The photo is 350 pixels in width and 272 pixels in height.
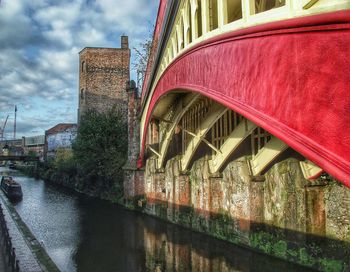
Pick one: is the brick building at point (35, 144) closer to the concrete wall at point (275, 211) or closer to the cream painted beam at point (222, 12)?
the concrete wall at point (275, 211)

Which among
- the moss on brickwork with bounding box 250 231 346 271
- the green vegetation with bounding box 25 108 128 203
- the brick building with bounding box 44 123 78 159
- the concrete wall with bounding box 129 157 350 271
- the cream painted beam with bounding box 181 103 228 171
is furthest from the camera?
the brick building with bounding box 44 123 78 159

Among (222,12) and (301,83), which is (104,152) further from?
(301,83)

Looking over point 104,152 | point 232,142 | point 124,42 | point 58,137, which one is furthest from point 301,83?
point 58,137

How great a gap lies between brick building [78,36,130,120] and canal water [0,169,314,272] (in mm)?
18738

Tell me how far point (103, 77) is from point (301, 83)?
35.7m

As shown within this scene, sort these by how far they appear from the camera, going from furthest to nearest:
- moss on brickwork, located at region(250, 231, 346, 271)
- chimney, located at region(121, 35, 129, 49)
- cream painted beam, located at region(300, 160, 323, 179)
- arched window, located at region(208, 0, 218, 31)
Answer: chimney, located at region(121, 35, 129, 49)
cream painted beam, located at region(300, 160, 323, 179)
moss on brickwork, located at region(250, 231, 346, 271)
arched window, located at region(208, 0, 218, 31)

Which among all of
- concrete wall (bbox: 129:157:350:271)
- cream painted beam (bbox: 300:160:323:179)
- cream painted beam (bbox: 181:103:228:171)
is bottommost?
concrete wall (bbox: 129:157:350:271)

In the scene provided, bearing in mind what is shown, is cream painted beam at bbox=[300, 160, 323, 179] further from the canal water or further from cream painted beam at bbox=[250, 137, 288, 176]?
the canal water

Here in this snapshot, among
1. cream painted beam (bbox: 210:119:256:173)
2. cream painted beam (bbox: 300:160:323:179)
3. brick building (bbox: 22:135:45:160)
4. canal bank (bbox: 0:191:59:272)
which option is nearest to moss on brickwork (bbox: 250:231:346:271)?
cream painted beam (bbox: 300:160:323:179)

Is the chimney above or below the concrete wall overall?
above

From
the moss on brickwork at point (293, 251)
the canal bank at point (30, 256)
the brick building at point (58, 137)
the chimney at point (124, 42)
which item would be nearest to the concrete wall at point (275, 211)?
the moss on brickwork at point (293, 251)

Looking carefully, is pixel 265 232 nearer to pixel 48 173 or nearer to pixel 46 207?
pixel 46 207

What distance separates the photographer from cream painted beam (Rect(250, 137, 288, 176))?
919cm

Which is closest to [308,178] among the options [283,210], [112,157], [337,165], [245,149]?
[283,210]
